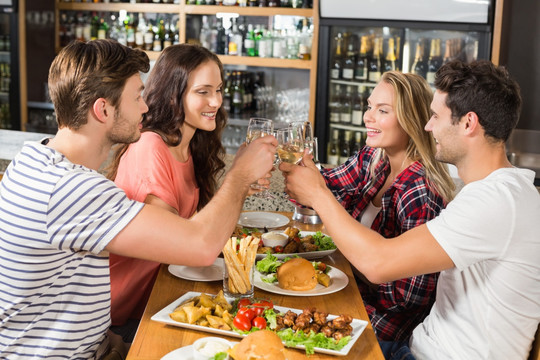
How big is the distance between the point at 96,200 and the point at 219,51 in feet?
13.8

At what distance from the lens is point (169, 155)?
2.16 meters

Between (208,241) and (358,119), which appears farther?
(358,119)

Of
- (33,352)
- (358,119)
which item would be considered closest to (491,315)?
(33,352)

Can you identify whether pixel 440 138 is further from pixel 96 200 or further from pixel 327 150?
pixel 327 150

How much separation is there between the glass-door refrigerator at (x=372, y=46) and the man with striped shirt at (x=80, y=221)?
10.7 feet

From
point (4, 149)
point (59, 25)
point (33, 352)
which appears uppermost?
point (59, 25)

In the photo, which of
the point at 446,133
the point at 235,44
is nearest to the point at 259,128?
the point at 446,133

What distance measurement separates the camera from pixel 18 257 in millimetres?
1385

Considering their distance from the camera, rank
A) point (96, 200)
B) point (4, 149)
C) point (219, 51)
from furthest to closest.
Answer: point (219, 51) → point (4, 149) → point (96, 200)

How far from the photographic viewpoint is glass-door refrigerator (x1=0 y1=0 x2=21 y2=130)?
18.5 feet

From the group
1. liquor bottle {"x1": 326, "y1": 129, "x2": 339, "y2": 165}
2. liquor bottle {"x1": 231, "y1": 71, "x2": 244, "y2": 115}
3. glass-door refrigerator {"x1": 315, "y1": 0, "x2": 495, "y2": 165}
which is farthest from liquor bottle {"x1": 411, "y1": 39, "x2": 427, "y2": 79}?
liquor bottle {"x1": 231, "y1": 71, "x2": 244, "y2": 115}

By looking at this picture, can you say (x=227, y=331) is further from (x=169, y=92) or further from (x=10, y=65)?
Answer: (x=10, y=65)

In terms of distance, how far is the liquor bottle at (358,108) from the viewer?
4.97 m

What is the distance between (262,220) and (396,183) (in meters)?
0.55
